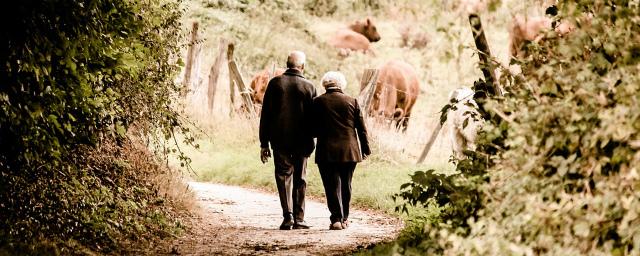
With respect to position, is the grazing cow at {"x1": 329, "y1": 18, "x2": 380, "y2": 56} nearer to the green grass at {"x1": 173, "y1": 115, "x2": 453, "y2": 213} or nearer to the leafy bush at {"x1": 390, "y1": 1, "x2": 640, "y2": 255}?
the green grass at {"x1": 173, "y1": 115, "x2": 453, "y2": 213}

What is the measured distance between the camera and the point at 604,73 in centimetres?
462

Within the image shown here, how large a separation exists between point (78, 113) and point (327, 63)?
2344cm

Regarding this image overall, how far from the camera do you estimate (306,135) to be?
977cm

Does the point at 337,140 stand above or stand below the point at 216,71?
below

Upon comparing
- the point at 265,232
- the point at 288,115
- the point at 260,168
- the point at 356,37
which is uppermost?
the point at 356,37

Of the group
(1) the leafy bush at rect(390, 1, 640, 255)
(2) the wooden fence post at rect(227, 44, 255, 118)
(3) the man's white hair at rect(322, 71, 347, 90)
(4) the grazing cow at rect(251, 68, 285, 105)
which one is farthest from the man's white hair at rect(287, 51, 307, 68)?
(4) the grazing cow at rect(251, 68, 285, 105)

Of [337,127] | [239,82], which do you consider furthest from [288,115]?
[239,82]

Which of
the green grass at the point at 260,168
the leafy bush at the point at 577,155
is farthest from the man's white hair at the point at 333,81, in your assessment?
the leafy bush at the point at 577,155

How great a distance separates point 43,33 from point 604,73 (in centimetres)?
407

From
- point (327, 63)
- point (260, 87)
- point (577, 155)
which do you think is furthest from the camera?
point (327, 63)

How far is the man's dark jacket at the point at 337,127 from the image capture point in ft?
31.4

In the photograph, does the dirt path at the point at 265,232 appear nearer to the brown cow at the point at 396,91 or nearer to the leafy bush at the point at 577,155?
the leafy bush at the point at 577,155

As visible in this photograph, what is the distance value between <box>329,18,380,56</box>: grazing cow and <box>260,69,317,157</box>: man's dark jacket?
82.5 ft

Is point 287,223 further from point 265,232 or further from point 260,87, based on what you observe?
point 260,87
